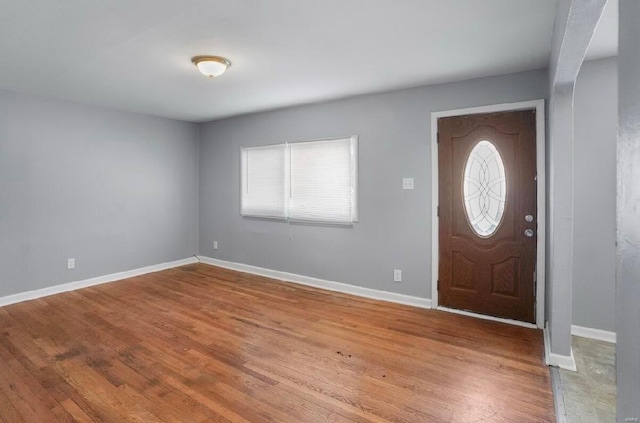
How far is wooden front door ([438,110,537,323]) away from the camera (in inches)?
126

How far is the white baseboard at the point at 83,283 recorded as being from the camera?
395cm

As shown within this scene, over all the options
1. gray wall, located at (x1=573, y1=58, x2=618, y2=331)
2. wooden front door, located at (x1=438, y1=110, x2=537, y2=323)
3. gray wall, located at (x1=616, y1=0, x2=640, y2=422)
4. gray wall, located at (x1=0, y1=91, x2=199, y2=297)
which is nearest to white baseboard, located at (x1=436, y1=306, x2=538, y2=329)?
wooden front door, located at (x1=438, y1=110, x2=537, y2=323)

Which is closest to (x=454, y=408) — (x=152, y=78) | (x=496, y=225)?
(x=496, y=225)

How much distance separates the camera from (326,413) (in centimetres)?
199

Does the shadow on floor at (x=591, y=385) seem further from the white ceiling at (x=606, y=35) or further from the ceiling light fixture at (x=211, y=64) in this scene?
the ceiling light fixture at (x=211, y=64)

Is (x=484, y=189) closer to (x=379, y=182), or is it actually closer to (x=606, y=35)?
(x=379, y=182)

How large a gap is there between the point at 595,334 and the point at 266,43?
142 inches

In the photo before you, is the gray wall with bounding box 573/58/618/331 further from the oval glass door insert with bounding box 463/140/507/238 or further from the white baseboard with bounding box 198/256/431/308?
the white baseboard with bounding box 198/256/431/308

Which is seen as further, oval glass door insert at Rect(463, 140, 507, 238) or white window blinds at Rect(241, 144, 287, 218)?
white window blinds at Rect(241, 144, 287, 218)

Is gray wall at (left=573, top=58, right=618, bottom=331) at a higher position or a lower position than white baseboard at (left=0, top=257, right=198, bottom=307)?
higher

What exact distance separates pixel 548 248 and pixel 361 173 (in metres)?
2.03

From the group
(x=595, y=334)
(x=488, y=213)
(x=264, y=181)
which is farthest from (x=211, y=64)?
(x=595, y=334)

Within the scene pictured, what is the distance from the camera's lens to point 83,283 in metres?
4.53

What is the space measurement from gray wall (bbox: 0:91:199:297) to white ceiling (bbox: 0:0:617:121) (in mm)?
639
